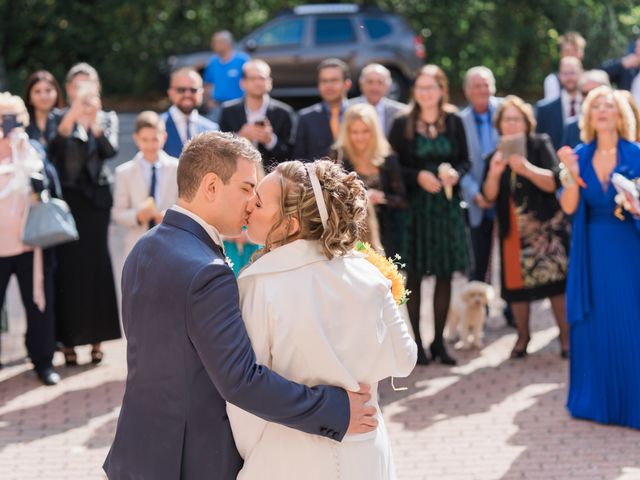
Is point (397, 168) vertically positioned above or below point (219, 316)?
below

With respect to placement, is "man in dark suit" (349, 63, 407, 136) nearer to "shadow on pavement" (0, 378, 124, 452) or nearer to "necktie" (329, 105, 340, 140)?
"necktie" (329, 105, 340, 140)

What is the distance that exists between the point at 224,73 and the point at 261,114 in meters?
7.67

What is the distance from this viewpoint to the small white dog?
29.7 feet

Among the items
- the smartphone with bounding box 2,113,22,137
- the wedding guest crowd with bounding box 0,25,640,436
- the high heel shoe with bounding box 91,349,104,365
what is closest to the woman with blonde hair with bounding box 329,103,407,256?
the wedding guest crowd with bounding box 0,25,640,436

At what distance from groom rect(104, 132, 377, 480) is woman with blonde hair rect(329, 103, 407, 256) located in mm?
4602

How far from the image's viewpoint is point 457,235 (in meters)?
8.70

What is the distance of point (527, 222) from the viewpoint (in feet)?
28.7

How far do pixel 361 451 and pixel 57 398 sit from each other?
4796mm

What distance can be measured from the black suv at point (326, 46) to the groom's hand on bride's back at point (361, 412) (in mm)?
18910

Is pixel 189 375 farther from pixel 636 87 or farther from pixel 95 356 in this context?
pixel 636 87

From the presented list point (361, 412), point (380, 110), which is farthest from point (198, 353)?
point (380, 110)

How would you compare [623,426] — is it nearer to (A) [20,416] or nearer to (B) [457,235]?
(B) [457,235]

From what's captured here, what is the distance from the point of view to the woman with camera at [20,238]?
794 centimetres

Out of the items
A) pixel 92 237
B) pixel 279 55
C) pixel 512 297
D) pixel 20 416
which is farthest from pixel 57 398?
pixel 279 55
